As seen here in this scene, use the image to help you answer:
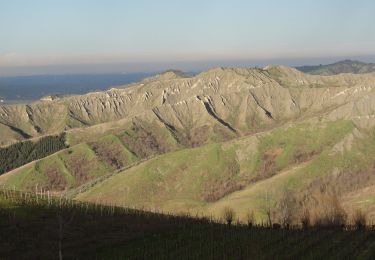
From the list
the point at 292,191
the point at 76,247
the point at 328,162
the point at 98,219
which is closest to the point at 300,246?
the point at 76,247

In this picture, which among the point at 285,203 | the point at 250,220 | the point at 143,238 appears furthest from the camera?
the point at 285,203

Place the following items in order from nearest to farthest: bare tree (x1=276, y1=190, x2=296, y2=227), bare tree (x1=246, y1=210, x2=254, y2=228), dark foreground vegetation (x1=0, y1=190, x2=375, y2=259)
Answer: dark foreground vegetation (x1=0, y1=190, x2=375, y2=259) < bare tree (x1=246, y1=210, x2=254, y2=228) < bare tree (x1=276, y1=190, x2=296, y2=227)

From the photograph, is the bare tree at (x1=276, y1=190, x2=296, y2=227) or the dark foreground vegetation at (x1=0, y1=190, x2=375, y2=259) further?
the bare tree at (x1=276, y1=190, x2=296, y2=227)

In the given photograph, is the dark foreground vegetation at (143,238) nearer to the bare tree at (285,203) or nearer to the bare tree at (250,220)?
the bare tree at (250,220)

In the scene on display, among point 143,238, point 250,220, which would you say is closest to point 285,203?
point 250,220

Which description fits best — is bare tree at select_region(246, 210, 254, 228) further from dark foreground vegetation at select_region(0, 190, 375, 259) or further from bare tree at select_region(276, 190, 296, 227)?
bare tree at select_region(276, 190, 296, 227)

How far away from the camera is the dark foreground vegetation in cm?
5178

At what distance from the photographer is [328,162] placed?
650 ft

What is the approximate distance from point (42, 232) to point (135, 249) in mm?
12283

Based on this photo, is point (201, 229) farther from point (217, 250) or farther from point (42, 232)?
point (42, 232)

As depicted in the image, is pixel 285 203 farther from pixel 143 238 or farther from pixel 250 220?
pixel 143 238

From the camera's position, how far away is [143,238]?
6156cm

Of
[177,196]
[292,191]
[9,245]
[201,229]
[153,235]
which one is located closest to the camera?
[9,245]

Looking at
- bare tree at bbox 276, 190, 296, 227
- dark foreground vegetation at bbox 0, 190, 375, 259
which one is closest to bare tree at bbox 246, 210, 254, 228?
dark foreground vegetation at bbox 0, 190, 375, 259
